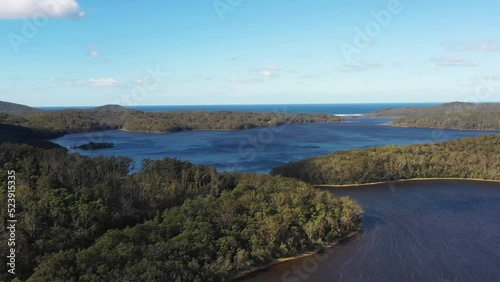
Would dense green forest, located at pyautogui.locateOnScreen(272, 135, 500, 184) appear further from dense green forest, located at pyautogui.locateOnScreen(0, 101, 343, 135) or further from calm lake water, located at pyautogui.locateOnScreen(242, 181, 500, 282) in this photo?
dense green forest, located at pyautogui.locateOnScreen(0, 101, 343, 135)

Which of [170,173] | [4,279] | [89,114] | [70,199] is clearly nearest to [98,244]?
[4,279]

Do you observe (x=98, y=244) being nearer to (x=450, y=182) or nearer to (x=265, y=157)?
(x=450, y=182)

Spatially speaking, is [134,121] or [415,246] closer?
[415,246]

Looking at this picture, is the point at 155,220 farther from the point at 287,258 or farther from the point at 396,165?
the point at 396,165

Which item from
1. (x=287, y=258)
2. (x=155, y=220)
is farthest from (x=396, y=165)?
(x=155, y=220)

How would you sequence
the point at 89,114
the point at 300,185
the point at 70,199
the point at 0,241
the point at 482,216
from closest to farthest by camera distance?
the point at 0,241 < the point at 70,199 < the point at 300,185 < the point at 482,216 < the point at 89,114

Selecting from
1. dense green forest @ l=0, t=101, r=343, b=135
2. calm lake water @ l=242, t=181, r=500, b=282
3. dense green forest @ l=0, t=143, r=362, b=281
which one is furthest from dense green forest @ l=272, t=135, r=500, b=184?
dense green forest @ l=0, t=101, r=343, b=135
